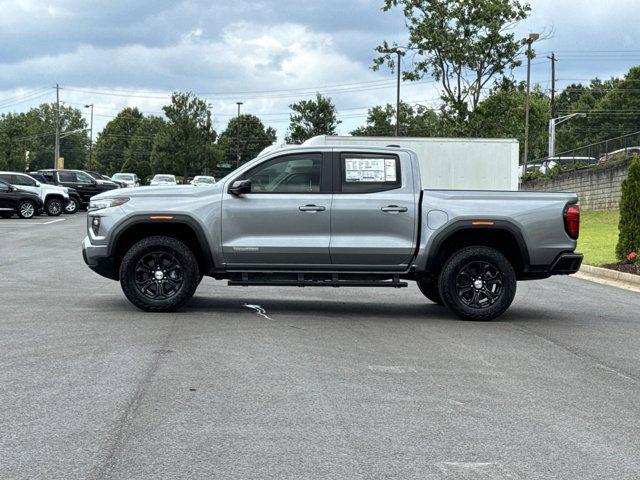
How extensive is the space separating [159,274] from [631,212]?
10580mm

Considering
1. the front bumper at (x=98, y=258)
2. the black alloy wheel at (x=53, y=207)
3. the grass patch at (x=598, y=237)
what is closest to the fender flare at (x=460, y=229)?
the front bumper at (x=98, y=258)

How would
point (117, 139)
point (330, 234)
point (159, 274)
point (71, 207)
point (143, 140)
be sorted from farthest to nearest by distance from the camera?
point (117, 139)
point (143, 140)
point (71, 207)
point (159, 274)
point (330, 234)

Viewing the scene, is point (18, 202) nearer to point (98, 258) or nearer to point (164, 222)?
point (98, 258)

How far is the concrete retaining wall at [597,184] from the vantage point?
36688 millimetres

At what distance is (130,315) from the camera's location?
35.1 ft

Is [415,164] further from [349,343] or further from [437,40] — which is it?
[437,40]

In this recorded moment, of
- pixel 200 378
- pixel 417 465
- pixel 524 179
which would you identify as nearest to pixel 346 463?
pixel 417 465

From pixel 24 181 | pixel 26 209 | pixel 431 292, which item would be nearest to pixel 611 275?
pixel 431 292

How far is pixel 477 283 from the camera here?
1098 cm

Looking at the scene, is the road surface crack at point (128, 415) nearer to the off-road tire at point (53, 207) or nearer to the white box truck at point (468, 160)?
the white box truck at point (468, 160)

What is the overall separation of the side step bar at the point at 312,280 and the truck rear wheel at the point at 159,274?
544 mm

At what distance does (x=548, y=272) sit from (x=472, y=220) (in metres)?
1.18

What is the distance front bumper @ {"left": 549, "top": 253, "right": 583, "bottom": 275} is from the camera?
1081 centimetres

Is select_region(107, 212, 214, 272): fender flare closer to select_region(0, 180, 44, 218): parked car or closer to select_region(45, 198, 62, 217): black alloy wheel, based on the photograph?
select_region(0, 180, 44, 218): parked car
